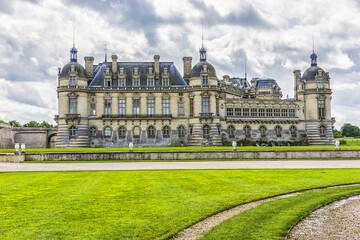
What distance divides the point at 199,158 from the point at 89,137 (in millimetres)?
28757

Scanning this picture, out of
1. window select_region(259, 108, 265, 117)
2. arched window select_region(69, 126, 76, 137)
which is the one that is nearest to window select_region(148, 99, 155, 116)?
arched window select_region(69, 126, 76, 137)

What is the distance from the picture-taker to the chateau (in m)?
60.8

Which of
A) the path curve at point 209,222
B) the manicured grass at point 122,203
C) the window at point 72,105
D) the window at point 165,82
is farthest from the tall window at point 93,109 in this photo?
the path curve at point 209,222

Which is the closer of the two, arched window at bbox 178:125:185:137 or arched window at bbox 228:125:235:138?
arched window at bbox 178:125:185:137

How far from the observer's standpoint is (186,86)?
6331 centimetres

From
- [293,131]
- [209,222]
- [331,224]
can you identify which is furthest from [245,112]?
[209,222]

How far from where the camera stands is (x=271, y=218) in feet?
36.3

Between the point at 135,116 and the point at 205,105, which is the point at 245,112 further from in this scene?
the point at 135,116

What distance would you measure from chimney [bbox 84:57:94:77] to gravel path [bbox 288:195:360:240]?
57102 mm

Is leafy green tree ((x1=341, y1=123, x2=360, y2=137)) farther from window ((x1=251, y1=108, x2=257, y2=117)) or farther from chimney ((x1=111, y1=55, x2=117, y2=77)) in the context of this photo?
chimney ((x1=111, y1=55, x2=117, y2=77))

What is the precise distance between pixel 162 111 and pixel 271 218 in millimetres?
52288

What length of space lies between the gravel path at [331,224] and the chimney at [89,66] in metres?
57.1

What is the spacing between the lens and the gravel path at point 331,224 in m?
9.45

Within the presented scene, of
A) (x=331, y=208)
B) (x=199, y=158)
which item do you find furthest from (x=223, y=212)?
(x=199, y=158)
